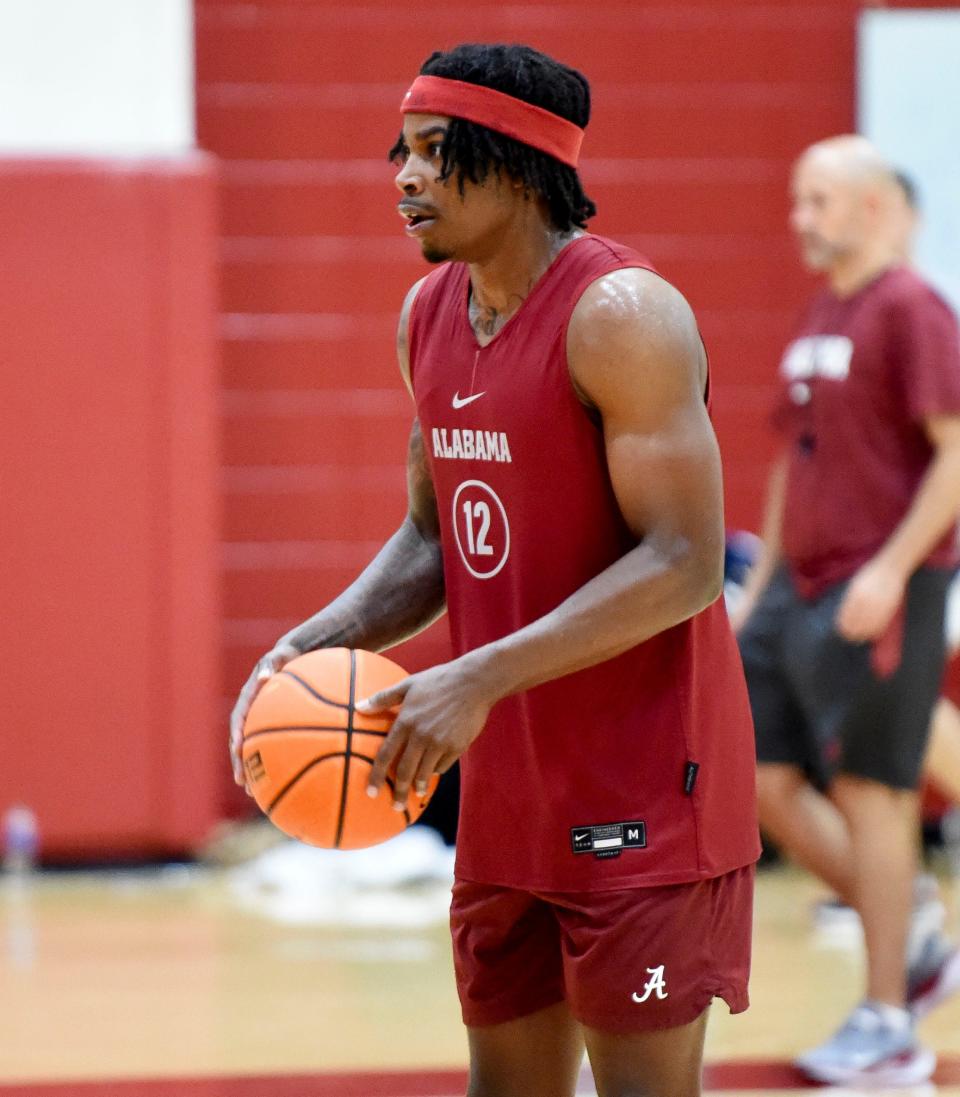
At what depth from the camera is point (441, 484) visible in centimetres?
A: 270

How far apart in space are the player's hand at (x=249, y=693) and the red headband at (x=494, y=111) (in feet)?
2.61

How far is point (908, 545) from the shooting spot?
439 cm

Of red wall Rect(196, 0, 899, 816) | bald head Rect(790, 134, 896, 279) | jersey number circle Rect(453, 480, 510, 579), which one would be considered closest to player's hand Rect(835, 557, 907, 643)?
bald head Rect(790, 134, 896, 279)

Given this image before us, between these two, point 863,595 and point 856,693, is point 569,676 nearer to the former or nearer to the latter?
point 863,595

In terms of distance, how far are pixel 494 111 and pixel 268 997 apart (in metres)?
3.28

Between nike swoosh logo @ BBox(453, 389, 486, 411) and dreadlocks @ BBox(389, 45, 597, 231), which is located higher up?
dreadlocks @ BBox(389, 45, 597, 231)

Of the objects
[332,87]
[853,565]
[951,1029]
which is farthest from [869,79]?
[951,1029]

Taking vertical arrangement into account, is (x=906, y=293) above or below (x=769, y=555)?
above

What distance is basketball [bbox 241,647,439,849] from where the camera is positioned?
2.52m

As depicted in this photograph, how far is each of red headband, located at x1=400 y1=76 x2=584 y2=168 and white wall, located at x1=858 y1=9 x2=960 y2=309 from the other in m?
5.04

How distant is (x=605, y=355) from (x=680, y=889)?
725 millimetres

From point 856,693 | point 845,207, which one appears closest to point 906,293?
point 845,207

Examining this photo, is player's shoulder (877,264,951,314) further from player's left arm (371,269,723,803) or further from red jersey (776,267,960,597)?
player's left arm (371,269,723,803)

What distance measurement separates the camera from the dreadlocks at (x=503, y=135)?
256 centimetres
